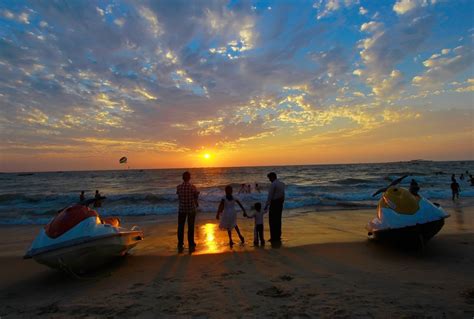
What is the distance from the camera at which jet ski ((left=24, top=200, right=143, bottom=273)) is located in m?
5.78

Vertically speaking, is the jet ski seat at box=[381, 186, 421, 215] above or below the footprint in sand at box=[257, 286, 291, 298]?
above

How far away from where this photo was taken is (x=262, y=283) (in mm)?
5070

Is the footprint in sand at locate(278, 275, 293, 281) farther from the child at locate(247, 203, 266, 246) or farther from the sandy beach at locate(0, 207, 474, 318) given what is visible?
the child at locate(247, 203, 266, 246)

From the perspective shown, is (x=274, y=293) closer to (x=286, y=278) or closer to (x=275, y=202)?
(x=286, y=278)

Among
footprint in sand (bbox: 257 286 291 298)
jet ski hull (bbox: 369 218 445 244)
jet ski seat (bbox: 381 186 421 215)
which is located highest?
jet ski seat (bbox: 381 186 421 215)

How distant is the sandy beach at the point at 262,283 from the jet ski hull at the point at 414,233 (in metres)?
0.30

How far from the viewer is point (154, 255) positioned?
7715 millimetres

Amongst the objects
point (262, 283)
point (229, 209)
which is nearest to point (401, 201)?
point (229, 209)

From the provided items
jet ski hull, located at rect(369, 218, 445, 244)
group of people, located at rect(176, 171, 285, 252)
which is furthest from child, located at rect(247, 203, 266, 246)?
jet ski hull, located at rect(369, 218, 445, 244)

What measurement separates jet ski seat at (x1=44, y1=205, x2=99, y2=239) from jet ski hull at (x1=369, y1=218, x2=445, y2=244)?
683 cm

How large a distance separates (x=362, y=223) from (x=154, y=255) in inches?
319

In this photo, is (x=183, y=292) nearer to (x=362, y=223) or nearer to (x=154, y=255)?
(x=154, y=255)

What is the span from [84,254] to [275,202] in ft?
15.6

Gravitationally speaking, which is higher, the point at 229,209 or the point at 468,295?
the point at 229,209
